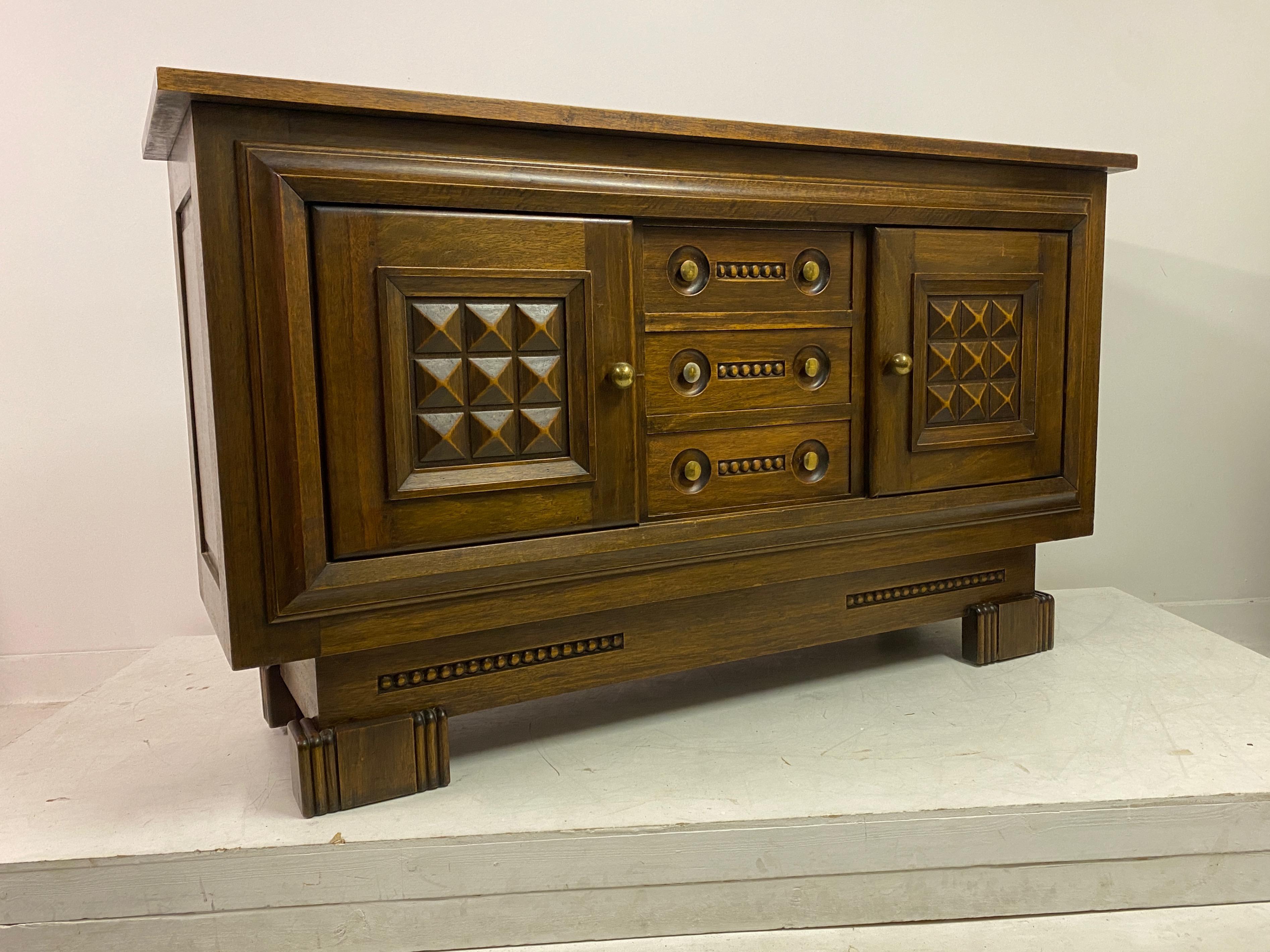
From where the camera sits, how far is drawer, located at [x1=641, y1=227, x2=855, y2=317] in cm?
108

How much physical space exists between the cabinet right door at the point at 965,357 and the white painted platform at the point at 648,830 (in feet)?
1.07

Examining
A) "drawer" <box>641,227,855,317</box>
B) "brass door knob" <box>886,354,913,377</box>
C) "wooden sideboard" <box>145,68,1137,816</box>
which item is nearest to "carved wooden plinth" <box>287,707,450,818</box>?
"wooden sideboard" <box>145,68,1137,816</box>

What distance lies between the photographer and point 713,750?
1.13 m

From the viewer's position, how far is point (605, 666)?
1118 millimetres

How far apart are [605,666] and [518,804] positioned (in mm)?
187

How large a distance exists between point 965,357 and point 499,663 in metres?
0.71

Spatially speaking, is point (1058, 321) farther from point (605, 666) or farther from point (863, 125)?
point (605, 666)

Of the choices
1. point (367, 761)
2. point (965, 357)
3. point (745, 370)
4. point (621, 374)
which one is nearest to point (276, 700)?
point (367, 761)

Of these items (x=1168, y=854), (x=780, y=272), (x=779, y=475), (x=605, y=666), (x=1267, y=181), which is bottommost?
(x=1168, y=854)

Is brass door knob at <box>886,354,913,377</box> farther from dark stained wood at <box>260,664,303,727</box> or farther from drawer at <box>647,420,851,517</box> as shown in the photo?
dark stained wood at <box>260,664,303,727</box>

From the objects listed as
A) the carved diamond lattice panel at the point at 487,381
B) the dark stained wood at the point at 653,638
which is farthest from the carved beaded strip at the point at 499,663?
the carved diamond lattice panel at the point at 487,381

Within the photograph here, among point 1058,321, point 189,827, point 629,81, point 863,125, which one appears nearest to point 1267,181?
point 863,125

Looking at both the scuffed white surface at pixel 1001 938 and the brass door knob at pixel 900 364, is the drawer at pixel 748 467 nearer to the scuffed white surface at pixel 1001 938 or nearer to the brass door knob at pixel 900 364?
the brass door knob at pixel 900 364

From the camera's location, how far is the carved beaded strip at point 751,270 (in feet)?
3.68
